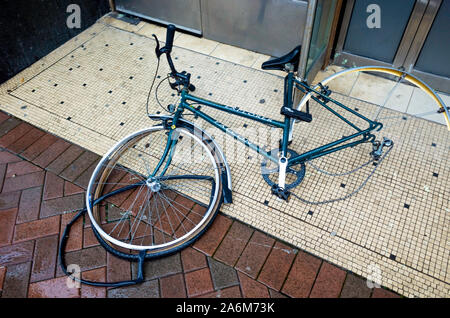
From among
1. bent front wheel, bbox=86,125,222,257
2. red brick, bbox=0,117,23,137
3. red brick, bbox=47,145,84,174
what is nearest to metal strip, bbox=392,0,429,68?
bent front wheel, bbox=86,125,222,257

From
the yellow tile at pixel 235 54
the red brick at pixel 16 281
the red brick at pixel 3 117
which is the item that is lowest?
the red brick at pixel 16 281

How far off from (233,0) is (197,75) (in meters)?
0.83

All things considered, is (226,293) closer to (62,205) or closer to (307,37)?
(62,205)

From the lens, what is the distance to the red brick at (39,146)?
3018 millimetres

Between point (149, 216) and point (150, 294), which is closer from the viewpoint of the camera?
point (150, 294)

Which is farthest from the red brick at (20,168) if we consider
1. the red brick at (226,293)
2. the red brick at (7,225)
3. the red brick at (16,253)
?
the red brick at (226,293)

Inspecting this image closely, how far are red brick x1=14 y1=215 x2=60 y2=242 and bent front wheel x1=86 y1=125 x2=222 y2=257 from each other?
0.34 metres

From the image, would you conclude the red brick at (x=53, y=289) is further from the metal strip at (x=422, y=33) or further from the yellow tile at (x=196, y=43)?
the metal strip at (x=422, y=33)

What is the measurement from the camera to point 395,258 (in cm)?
228

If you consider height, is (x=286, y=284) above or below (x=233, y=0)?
below

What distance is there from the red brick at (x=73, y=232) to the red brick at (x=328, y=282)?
5.37 feet

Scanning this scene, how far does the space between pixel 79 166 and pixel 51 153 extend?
330 millimetres
